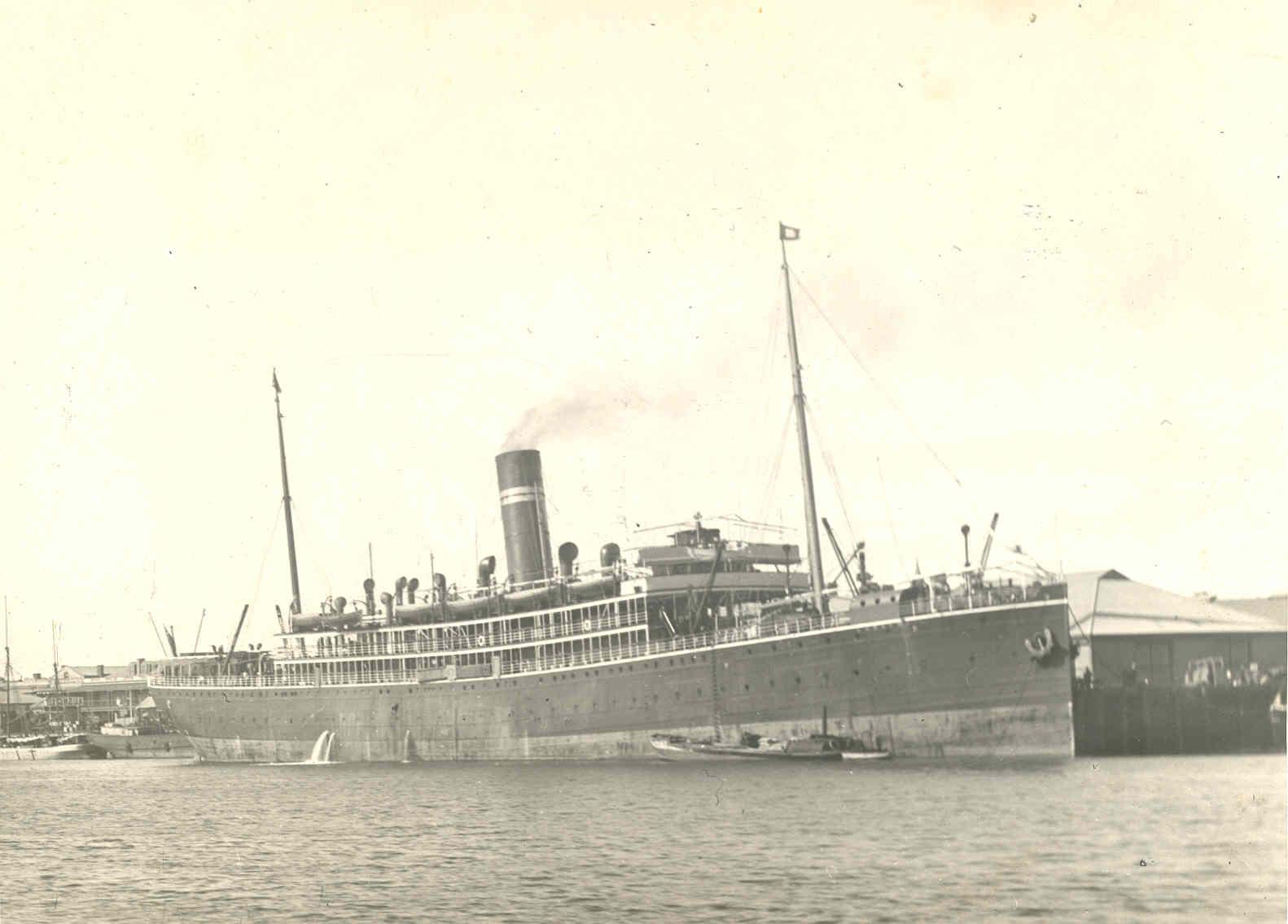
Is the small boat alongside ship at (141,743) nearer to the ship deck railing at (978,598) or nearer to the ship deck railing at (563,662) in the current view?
the ship deck railing at (563,662)

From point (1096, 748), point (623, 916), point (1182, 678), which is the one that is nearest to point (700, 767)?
point (1096, 748)

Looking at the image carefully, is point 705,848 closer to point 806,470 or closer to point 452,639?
point 806,470

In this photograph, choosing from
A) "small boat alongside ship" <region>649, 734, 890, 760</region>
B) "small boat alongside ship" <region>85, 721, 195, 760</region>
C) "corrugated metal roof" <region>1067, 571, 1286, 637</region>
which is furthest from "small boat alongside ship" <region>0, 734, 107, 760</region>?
"corrugated metal roof" <region>1067, 571, 1286, 637</region>

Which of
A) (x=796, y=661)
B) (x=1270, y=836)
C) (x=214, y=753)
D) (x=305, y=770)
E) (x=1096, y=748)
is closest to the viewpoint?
(x=1270, y=836)

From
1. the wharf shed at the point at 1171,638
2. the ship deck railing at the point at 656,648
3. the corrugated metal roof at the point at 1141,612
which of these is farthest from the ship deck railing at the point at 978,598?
the wharf shed at the point at 1171,638

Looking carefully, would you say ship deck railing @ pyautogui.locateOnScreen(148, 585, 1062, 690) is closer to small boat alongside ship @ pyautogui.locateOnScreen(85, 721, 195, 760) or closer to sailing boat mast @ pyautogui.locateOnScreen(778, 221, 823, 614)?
sailing boat mast @ pyautogui.locateOnScreen(778, 221, 823, 614)

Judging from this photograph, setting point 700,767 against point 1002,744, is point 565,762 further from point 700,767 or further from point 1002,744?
point 1002,744

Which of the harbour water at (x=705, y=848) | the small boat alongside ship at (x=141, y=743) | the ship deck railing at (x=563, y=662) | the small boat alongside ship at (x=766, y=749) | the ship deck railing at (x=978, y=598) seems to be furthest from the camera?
the small boat alongside ship at (x=141, y=743)
